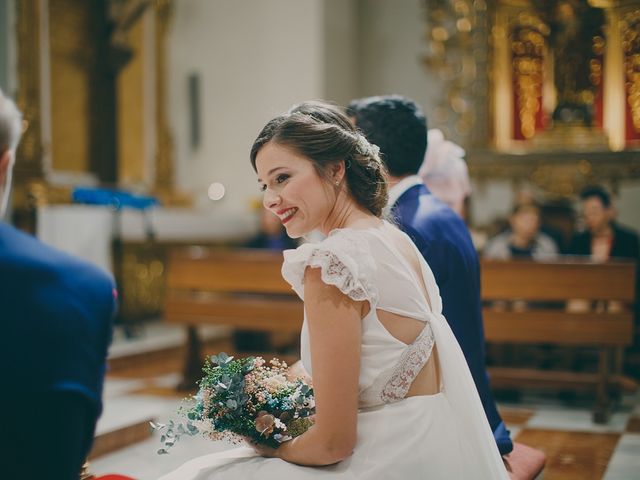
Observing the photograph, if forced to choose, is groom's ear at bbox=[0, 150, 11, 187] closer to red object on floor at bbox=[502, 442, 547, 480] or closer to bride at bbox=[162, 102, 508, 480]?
bride at bbox=[162, 102, 508, 480]

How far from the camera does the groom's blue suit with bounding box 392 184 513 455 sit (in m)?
2.46

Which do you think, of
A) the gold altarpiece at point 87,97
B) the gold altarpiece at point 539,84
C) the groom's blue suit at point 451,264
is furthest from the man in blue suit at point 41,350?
the gold altarpiece at point 539,84

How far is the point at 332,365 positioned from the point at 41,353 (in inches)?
22.1

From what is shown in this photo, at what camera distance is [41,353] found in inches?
47.8

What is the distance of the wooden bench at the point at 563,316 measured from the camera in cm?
485

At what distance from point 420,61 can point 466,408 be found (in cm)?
778

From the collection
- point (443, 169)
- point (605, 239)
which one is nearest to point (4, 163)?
point (443, 169)

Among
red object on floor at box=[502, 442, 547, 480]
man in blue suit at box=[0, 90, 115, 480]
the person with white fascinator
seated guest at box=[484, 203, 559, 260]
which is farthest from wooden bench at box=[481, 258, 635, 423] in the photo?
man in blue suit at box=[0, 90, 115, 480]

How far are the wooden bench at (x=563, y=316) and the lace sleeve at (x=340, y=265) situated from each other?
361 centimetres

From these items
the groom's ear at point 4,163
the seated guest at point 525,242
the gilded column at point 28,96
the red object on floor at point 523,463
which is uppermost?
the gilded column at point 28,96

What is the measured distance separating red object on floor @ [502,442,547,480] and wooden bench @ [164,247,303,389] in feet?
9.01

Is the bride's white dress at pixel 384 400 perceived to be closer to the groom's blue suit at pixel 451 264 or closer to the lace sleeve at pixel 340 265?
the lace sleeve at pixel 340 265

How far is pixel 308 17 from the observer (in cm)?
912

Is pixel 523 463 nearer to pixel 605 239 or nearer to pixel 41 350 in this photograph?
pixel 41 350
